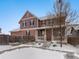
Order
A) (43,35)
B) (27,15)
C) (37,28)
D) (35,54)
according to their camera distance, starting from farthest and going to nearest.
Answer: (27,15) < (37,28) < (43,35) < (35,54)

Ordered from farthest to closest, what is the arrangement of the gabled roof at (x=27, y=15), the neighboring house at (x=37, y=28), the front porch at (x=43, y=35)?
1. the gabled roof at (x=27, y=15)
2. the front porch at (x=43, y=35)
3. the neighboring house at (x=37, y=28)

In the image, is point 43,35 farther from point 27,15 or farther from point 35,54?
point 35,54

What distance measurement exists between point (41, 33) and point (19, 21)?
6.99 meters

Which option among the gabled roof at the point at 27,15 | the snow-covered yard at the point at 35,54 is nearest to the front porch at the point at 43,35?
the gabled roof at the point at 27,15

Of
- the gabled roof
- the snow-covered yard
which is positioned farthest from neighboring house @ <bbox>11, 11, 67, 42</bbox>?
the snow-covered yard

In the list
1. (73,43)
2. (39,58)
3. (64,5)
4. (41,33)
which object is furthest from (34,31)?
(39,58)

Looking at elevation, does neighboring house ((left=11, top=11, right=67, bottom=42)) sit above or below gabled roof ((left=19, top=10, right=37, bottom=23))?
below

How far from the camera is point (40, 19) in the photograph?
3422 cm

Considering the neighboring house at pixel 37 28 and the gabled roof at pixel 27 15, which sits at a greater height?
the gabled roof at pixel 27 15

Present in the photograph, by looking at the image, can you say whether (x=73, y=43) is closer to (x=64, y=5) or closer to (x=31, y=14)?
(x=64, y=5)

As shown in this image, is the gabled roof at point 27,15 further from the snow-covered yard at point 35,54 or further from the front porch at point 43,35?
the snow-covered yard at point 35,54

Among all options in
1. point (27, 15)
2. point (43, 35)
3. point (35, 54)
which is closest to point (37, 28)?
point (43, 35)

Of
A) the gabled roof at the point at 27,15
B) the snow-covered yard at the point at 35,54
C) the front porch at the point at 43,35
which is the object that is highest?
the gabled roof at the point at 27,15

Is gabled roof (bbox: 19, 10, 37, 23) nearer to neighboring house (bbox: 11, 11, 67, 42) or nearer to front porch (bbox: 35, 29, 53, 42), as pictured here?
neighboring house (bbox: 11, 11, 67, 42)
